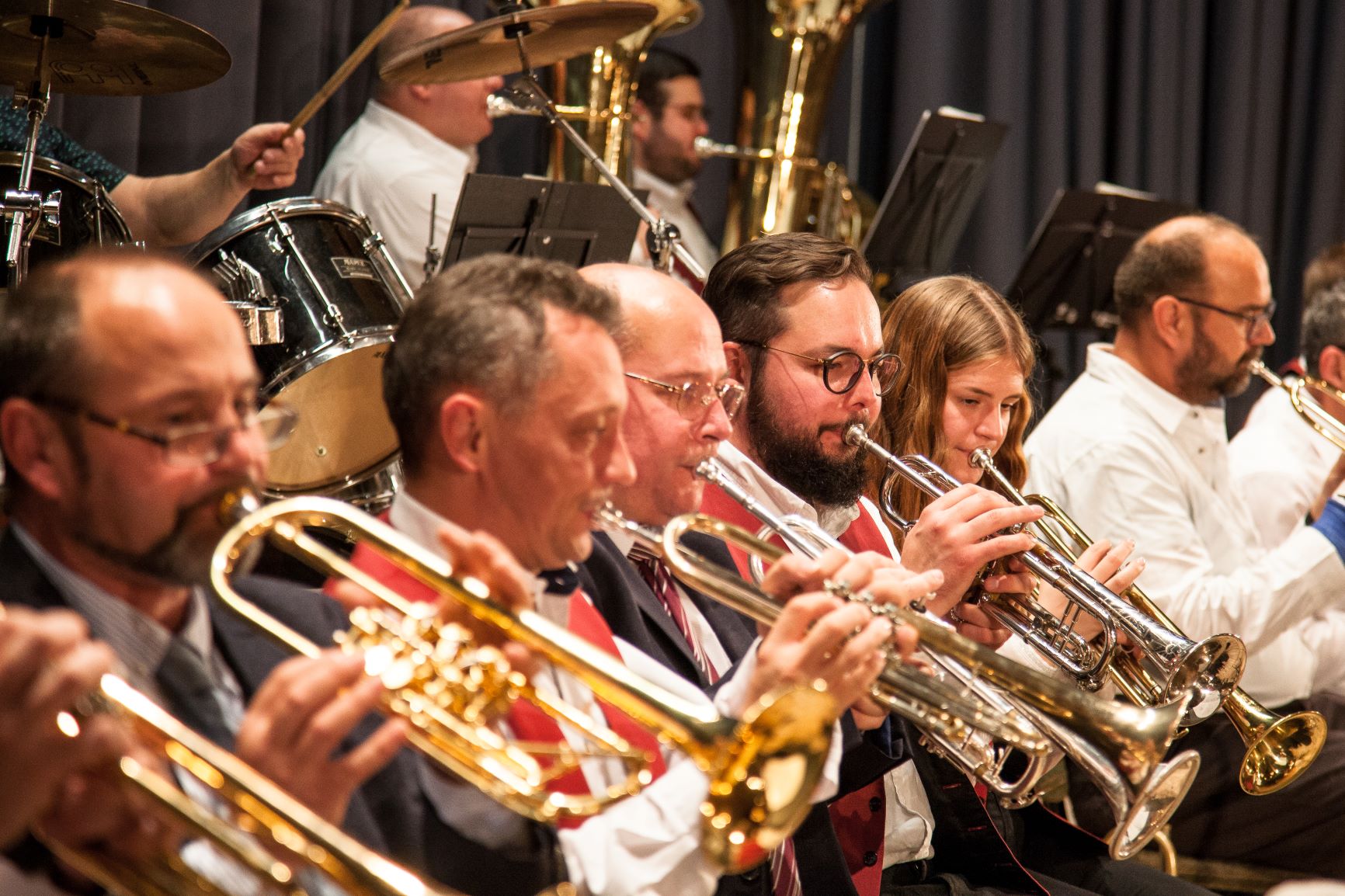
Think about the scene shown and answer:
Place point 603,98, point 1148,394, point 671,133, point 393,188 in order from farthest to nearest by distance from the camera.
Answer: point 671,133, point 603,98, point 393,188, point 1148,394

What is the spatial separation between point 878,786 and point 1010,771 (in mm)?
981

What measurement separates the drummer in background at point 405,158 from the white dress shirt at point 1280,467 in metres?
2.70

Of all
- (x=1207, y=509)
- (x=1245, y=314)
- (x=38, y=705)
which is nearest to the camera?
(x=38, y=705)

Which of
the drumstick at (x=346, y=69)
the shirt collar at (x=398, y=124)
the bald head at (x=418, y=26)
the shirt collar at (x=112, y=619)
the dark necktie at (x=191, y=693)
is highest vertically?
the bald head at (x=418, y=26)

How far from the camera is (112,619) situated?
5.16ft

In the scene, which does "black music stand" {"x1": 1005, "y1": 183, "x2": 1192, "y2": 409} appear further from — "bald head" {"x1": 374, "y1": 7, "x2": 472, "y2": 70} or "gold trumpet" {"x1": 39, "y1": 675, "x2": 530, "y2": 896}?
"gold trumpet" {"x1": 39, "y1": 675, "x2": 530, "y2": 896}

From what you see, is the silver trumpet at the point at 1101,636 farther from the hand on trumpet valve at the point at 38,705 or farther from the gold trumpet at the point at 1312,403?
the hand on trumpet valve at the point at 38,705

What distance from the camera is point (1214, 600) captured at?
3.75m

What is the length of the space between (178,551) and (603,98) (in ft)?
12.9

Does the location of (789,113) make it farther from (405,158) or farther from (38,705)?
(38,705)

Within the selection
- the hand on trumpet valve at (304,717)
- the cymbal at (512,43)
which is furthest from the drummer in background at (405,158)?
the hand on trumpet valve at (304,717)

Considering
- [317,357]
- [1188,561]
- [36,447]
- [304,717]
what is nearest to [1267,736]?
[1188,561]

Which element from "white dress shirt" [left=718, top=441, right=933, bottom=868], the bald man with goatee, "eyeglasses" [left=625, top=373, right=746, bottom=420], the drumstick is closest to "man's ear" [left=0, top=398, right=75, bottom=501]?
the bald man with goatee

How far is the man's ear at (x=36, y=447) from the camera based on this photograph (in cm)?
155
